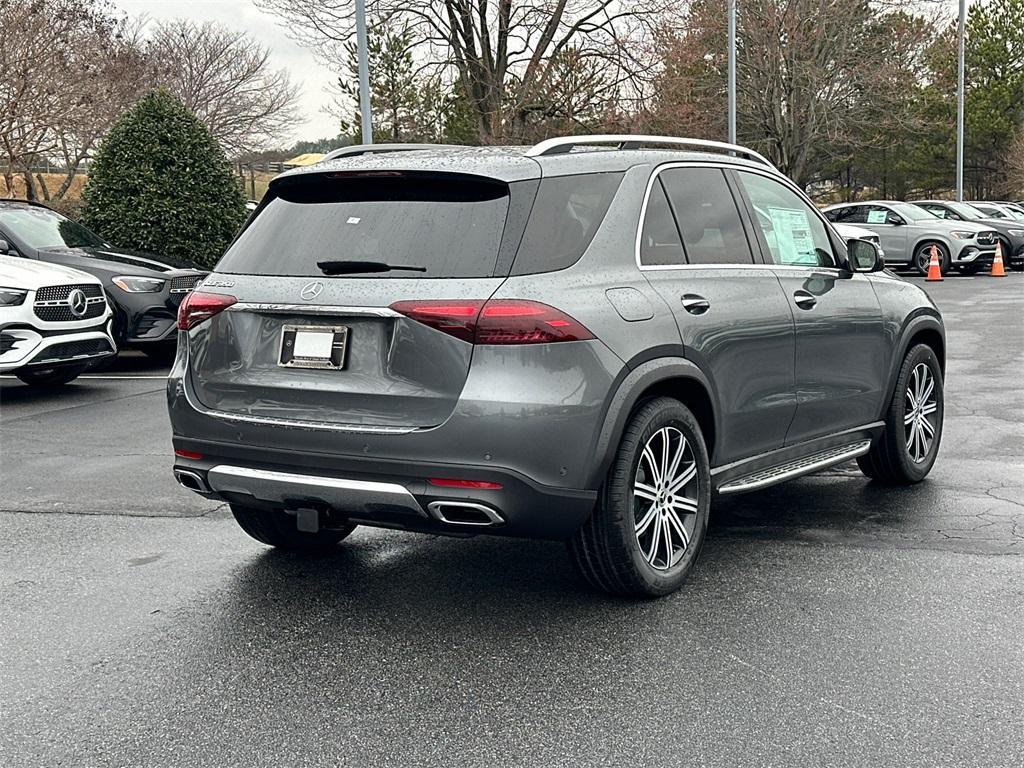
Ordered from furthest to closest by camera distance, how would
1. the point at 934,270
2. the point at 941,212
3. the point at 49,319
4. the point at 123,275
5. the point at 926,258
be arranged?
the point at 941,212 → the point at 926,258 → the point at 934,270 → the point at 123,275 → the point at 49,319

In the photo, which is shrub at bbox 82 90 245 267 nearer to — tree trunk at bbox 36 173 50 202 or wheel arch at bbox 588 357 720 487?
wheel arch at bbox 588 357 720 487

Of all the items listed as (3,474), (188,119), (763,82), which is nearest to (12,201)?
(188,119)

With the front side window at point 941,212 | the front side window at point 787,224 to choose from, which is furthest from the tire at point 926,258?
the front side window at point 787,224

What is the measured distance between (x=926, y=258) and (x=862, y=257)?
2101 centimetres

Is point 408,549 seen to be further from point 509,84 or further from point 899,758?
point 509,84

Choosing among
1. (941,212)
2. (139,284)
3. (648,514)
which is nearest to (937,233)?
(941,212)

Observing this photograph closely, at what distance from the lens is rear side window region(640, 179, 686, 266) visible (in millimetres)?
4680

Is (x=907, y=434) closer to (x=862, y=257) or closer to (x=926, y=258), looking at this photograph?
(x=862, y=257)

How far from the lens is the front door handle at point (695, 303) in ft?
15.5

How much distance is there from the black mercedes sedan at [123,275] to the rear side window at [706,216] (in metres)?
8.04

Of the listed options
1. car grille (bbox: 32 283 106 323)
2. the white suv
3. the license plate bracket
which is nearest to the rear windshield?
the license plate bracket

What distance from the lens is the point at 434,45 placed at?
1141 inches

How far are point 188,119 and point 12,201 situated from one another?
3.74 m

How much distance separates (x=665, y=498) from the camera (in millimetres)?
4676
